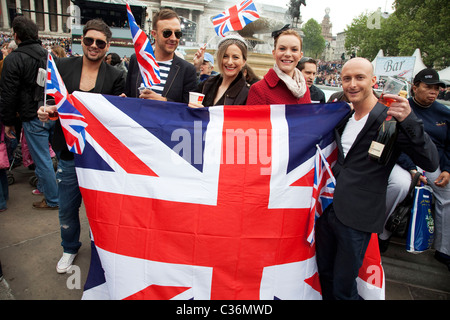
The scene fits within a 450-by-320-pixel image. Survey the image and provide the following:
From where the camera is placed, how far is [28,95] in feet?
11.5

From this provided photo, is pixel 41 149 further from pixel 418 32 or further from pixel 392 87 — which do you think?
pixel 418 32

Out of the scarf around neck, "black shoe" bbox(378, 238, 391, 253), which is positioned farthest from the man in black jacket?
"black shoe" bbox(378, 238, 391, 253)

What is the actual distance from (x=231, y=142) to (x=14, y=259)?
223cm

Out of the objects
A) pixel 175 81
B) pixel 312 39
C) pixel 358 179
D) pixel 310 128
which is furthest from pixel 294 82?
pixel 312 39

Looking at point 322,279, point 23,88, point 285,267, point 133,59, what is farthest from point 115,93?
point 322,279

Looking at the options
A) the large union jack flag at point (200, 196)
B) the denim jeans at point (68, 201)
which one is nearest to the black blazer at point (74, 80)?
the denim jeans at point (68, 201)

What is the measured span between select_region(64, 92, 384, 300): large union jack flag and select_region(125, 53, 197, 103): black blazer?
382 millimetres

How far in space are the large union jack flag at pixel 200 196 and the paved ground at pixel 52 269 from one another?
0.47m

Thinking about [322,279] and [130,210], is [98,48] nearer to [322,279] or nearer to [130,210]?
[130,210]

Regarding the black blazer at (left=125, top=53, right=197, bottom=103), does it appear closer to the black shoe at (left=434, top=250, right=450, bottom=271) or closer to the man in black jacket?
the man in black jacket

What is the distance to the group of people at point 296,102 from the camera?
179 centimetres

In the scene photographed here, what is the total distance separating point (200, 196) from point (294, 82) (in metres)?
1.07

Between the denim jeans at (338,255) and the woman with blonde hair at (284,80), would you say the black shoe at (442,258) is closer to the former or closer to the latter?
the denim jeans at (338,255)

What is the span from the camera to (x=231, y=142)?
84.4 inches
